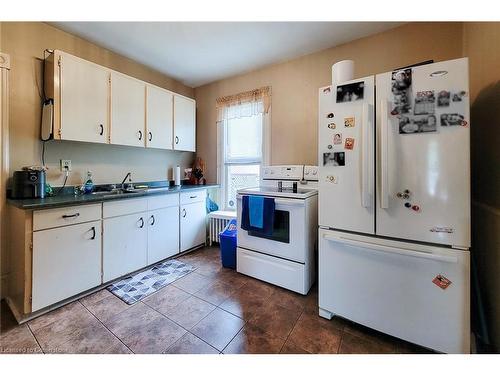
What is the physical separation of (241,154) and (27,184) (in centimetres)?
225

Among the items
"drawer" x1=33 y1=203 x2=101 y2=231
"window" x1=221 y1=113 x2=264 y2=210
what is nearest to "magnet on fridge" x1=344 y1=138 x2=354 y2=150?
"window" x1=221 y1=113 x2=264 y2=210

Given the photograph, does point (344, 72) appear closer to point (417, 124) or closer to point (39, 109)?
point (417, 124)

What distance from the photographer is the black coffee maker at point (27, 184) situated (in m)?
1.69

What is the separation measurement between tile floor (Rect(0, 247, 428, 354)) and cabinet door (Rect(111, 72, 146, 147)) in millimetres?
1602

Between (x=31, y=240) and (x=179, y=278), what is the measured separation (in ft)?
3.96

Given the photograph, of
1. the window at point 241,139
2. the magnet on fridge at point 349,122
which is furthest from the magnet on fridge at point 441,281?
the window at point 241,139

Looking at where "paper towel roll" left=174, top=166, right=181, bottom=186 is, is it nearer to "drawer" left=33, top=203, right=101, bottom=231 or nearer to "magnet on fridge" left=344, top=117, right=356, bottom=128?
"drawer" left=33, top=203, right=101, bottom=231

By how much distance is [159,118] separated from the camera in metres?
2.65

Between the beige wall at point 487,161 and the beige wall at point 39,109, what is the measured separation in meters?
3.36

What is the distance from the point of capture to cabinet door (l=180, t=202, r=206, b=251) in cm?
268

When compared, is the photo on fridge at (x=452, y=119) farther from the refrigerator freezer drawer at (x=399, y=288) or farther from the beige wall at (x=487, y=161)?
the refrigerator freezer drawer at (x=399, y=288)

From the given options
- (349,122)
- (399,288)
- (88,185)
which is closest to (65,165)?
(88,185)
